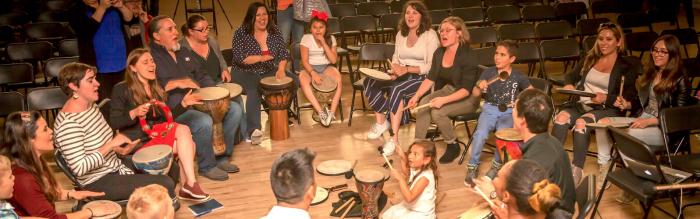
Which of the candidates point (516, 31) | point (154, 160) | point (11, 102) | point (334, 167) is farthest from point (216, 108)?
point (516, 31)

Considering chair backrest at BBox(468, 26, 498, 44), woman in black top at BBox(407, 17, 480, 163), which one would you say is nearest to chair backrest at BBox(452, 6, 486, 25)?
chair backrest at BBox(468, 26, 498, 44)

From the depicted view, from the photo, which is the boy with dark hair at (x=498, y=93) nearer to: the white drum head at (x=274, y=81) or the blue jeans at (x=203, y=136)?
the white drum head at (x=274, y=81)

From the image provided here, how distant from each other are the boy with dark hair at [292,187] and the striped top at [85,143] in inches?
65.2

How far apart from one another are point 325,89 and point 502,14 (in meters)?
3.10

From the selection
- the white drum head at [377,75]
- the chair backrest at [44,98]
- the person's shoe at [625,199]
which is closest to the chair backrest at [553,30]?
the white drum head at [377,75]

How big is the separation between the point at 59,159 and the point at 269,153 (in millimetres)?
2088

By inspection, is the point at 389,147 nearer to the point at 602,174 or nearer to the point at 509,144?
the point at 509,144

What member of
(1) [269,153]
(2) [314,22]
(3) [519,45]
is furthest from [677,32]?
(1) [269,153]

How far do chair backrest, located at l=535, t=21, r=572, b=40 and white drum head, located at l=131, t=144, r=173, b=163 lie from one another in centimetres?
455

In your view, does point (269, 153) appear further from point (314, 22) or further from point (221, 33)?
Result: point (221, 33)

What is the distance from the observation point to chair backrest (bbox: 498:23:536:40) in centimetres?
741

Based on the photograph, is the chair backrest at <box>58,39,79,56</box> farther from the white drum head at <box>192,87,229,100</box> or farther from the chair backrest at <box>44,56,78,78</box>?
the white drum head at <box>192,87,229,100</box>

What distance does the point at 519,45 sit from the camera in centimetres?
666

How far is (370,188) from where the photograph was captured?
4254 mm
